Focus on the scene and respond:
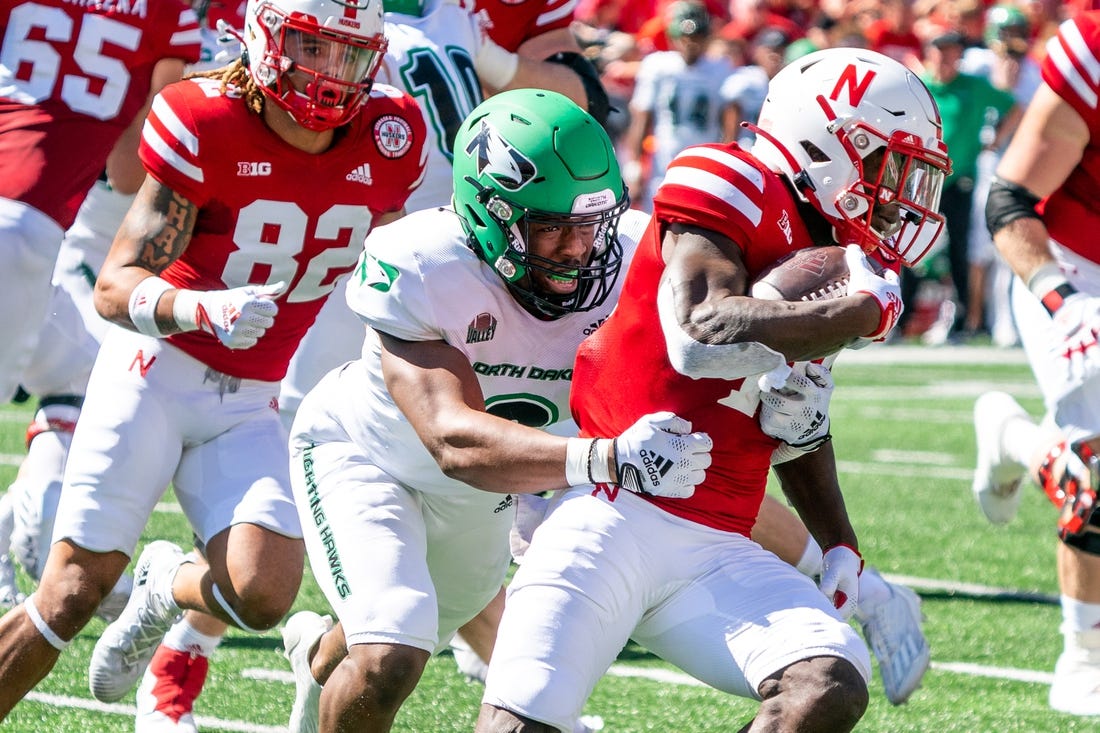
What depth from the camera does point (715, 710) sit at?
4.45 m

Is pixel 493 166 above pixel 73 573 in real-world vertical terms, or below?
above

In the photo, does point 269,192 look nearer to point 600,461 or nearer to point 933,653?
point 600,461

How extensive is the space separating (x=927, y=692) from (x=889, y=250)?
6.03 ft

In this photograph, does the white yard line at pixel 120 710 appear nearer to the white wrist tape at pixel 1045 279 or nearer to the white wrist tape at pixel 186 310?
the white wrist tape at pixel 186 310

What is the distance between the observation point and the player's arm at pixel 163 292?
3.63 m

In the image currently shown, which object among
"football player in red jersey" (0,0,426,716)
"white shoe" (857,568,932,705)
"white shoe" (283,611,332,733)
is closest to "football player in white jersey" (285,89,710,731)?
"white shoe" (283,611,332,733)

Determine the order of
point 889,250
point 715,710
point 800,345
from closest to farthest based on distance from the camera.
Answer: point 800,345 → point 889,250 → point 715,710

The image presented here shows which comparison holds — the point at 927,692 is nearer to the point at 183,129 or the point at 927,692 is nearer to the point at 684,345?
the point at 684,345

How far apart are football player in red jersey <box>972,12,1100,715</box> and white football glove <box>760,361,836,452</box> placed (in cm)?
166

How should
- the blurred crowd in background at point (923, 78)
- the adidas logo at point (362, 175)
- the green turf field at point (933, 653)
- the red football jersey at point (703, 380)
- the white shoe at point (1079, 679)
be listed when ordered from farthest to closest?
the blurred crowd in background at point (923, 78)
the white shoe at point (1079, 679)
the green turf field at point (933, 653)
the adidas logo at point (362, 175)
the red football jersey at point (703, 380)

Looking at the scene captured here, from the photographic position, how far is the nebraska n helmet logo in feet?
11.0

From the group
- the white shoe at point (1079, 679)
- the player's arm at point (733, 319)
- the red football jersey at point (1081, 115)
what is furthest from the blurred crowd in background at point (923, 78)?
the player's arm at point (733, 319)

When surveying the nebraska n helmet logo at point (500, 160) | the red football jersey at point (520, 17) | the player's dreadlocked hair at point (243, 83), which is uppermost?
the nebraska n helmet logo at point (500, 160)

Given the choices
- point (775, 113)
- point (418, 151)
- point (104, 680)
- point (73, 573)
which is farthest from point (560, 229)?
point (104, 680)
